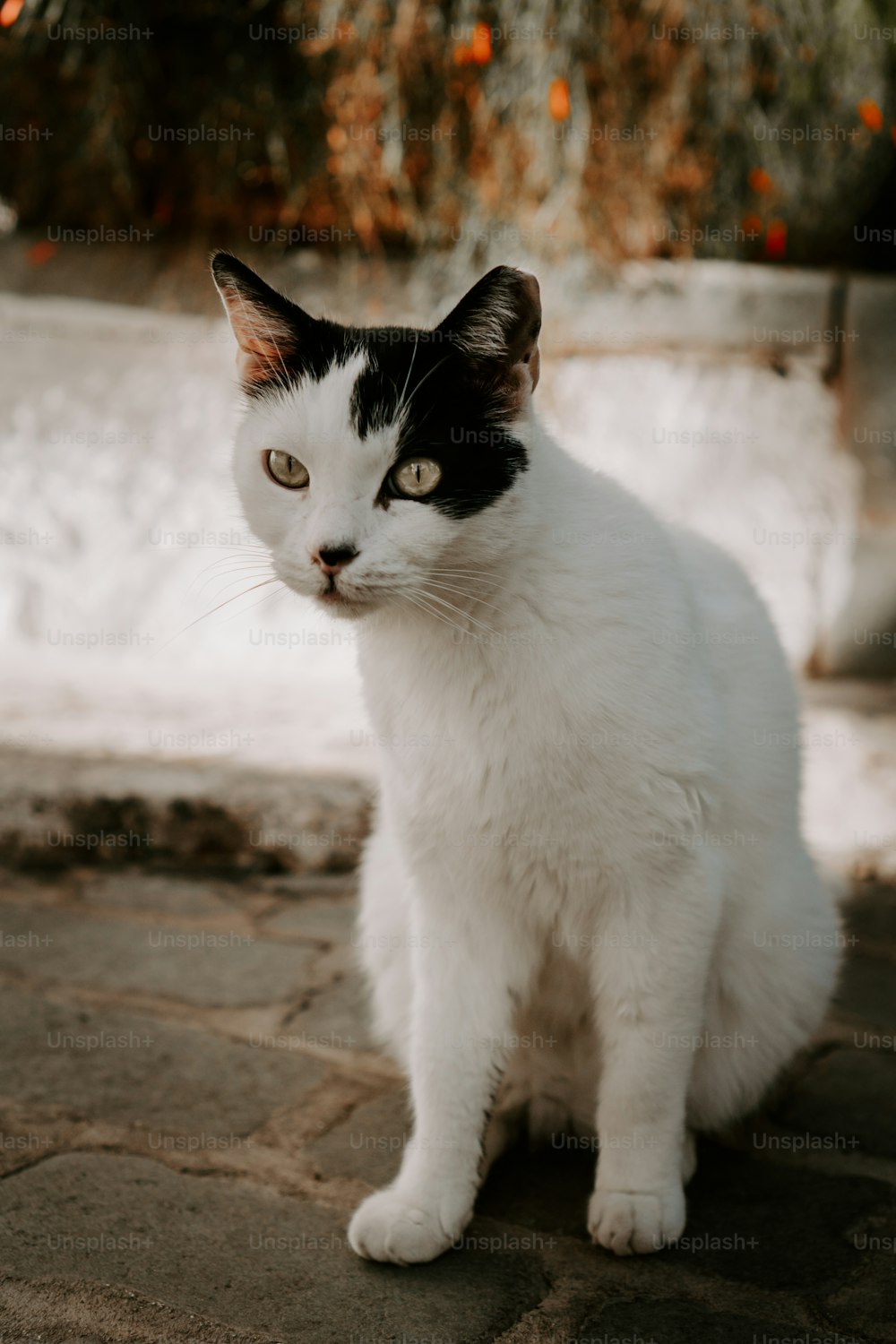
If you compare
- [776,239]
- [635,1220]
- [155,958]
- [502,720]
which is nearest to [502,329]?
[502,720]

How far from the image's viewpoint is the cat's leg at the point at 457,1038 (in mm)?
1566

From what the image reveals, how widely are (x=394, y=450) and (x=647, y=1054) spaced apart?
89cm

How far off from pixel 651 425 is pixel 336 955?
2.44m

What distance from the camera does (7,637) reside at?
4.20 meters

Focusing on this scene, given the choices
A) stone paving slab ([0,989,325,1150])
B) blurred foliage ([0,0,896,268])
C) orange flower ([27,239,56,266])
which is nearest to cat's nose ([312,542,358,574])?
stone paving slab ([0,989,325,1150])

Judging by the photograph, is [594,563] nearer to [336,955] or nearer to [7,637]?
[336,955]

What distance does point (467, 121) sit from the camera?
3885 millimetres

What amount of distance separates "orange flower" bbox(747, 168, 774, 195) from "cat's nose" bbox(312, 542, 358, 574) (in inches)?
134

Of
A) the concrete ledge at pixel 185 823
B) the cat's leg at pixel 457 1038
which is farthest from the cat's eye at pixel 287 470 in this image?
the concrete ledge at pixel 185 823

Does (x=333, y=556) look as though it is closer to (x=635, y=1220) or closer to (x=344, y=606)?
(x=344, y=606)

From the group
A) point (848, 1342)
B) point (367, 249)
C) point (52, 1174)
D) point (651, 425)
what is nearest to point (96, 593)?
point (367, 249)

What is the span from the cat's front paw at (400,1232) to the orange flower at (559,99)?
11.2 feet

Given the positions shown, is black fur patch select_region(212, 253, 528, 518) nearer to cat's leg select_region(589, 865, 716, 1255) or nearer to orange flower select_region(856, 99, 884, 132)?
cat's leg select_region(589, 865, 716, 1255)

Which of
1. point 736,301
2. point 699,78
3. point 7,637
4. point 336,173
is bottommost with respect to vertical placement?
point 7,637
